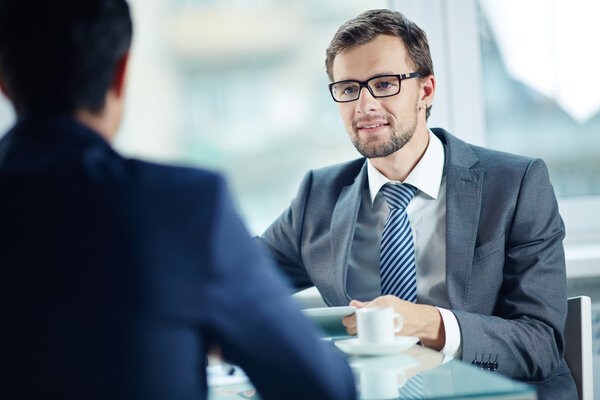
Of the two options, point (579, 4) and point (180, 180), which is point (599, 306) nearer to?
point (579, 4)

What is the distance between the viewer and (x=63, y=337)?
27.5 inches

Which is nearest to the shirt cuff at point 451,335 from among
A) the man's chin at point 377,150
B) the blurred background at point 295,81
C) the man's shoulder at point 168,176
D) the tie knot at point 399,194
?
the tie knot at point 399,194

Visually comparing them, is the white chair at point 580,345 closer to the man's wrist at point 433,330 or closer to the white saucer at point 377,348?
the man's wrist at point 433,330

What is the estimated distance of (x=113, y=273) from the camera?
69cm

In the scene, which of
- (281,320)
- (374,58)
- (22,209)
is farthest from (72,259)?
(374,58)

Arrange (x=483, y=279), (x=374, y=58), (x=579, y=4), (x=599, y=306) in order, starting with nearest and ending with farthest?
(x=483, y=279), (x=374, y=58), (x=599, y=306), (x=579, y=4)

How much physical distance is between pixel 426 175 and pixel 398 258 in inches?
10.5

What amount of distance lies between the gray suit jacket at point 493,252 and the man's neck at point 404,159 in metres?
0.08

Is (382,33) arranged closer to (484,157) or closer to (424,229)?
(484,157)

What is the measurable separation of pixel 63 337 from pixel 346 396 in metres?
0.32

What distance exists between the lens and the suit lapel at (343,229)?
195 cm

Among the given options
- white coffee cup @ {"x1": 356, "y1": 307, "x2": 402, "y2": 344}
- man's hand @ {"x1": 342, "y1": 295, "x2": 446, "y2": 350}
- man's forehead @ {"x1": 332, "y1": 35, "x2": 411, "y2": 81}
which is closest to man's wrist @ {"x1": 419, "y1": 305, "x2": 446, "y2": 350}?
man's hand @ {"x1": 342, "y1": 295, "x2": 446, "y2": 350}

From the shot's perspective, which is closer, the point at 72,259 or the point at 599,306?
the point at 72,259

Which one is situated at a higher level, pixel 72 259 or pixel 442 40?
pixel 442 40
